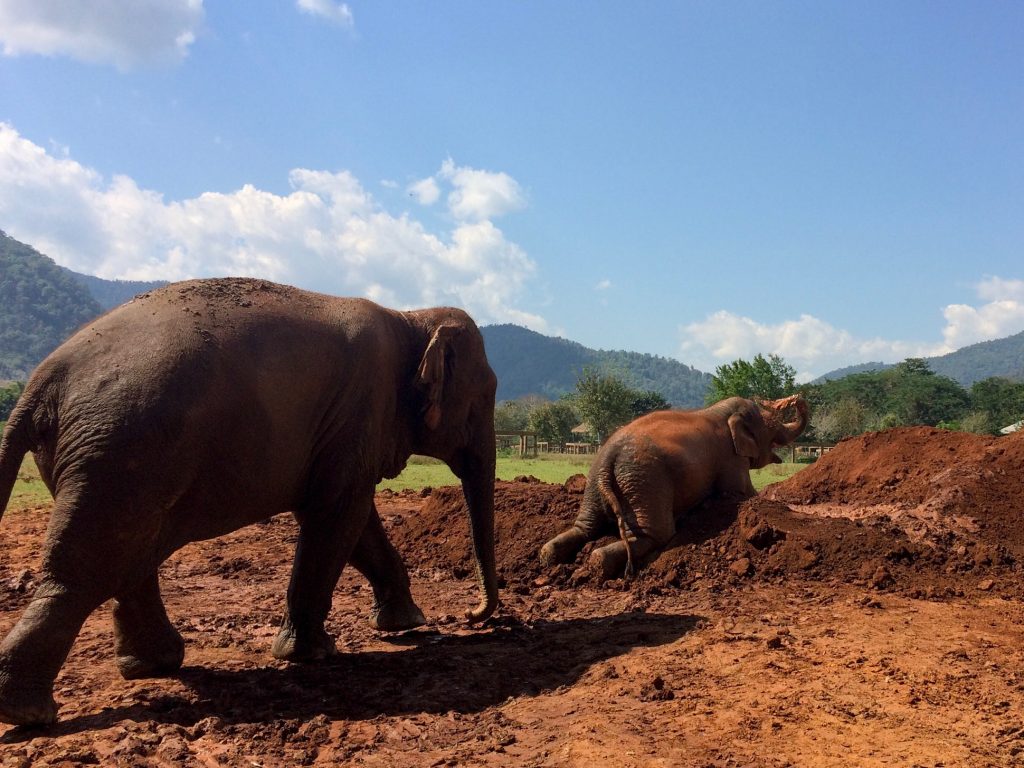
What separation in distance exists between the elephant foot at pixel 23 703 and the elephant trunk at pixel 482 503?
376 cm

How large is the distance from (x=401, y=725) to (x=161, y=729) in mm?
1386

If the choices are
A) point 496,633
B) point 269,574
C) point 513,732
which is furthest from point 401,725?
point 269,574

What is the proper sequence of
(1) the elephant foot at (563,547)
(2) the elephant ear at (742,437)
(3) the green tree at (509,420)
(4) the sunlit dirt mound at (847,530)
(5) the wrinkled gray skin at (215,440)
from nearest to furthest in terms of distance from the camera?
(5) the wrinkled gray skin at (215,440) < (4) the sunlit dirt mound at (847,530) < (1) the elephant foot at (563,547) < (2) the elephant ear at (742,437) < (3) the green tree at (509,420)

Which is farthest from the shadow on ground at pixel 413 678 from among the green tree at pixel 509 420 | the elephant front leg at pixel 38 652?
the green tree at pixel 509 420

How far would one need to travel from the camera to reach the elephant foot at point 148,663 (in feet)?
20.0

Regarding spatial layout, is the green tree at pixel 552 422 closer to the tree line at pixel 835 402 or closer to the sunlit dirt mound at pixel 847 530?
the tree line at pixel 835 402

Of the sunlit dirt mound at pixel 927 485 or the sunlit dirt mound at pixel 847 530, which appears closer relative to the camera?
the sunlit dirt mound at pixel 847 530

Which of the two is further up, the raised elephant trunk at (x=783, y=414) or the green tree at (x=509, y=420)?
the green tree at (x=509, y=420)

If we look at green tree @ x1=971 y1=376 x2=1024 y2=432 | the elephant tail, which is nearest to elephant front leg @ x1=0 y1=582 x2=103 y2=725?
the elephant tail

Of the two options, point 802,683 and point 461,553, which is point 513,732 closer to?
point 802,683

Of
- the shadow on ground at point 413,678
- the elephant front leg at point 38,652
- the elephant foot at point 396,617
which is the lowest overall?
the shadow on ground at point 413,678

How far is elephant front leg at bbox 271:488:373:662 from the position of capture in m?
6.47

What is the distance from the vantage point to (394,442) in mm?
7254

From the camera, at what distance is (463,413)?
25.3 feet
